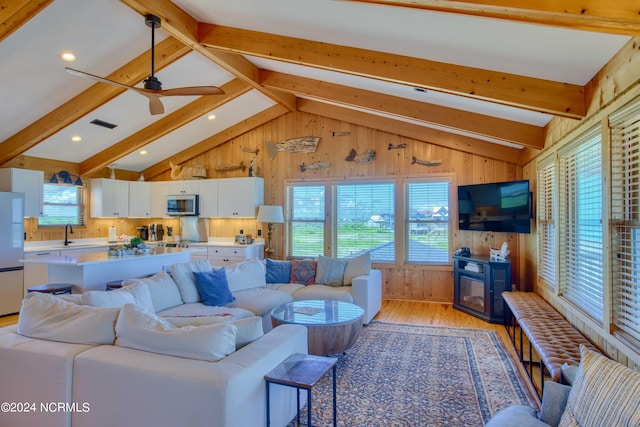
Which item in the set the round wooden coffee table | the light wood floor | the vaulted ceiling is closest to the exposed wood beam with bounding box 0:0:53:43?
the vaulted ceiling

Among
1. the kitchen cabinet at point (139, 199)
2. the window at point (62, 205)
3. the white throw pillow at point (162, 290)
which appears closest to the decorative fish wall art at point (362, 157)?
the white throw pillow at point (162, 290)

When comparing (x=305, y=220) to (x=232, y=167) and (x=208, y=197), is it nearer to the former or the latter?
(x=232, y=167)

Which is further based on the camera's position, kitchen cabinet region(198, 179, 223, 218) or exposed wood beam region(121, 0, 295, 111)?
kitchen cabinet region(198, 179, 223, 218)

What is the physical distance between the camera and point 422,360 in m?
3.56

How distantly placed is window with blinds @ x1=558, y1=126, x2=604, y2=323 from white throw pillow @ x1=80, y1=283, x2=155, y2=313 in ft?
11.9

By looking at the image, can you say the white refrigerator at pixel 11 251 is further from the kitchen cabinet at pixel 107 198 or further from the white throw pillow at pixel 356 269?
the white throw pillow at pixel 356 269

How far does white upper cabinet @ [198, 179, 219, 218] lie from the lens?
23.5 ft

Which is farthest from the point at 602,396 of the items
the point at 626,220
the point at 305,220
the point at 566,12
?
the point at 305,220

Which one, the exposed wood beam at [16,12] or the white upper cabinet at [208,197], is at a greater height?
the exposed wood beam at [16,12]

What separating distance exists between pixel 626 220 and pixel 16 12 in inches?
194

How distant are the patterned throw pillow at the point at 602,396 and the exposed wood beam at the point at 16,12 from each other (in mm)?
4608

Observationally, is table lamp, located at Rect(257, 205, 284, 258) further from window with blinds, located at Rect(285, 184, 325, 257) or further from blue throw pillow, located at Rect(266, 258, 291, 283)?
blue throw pillow, located at Rect(266, 258, 291, 283)

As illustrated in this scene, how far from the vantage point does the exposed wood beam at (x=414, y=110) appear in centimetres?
420

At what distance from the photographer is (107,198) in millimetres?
6906
